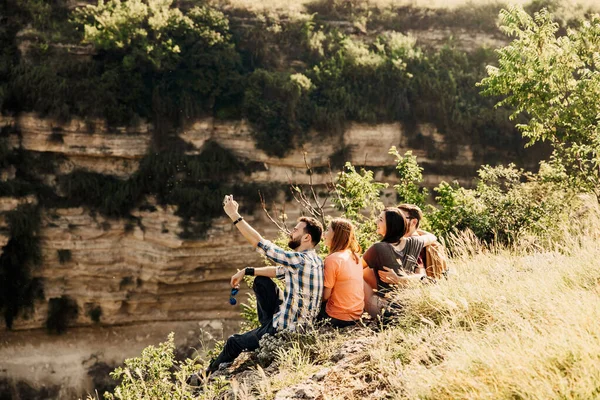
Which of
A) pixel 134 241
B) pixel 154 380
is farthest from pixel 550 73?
pixel 134 241

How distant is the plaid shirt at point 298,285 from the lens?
525 centimetres

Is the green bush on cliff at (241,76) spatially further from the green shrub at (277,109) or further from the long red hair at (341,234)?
the long red hair at (341,234)

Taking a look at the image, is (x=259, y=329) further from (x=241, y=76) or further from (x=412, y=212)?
(x=241, y=76)

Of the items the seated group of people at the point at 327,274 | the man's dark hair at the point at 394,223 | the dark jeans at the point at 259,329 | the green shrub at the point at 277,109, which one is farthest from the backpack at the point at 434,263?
the green shrub at the point at 277,109

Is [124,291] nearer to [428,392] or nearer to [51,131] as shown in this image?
[51,131]

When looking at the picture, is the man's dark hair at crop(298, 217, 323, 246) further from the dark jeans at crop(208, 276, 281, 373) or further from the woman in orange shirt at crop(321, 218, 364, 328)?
the dark jeans at crop(208, 276, 281, 373)

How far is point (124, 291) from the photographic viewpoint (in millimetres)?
16281

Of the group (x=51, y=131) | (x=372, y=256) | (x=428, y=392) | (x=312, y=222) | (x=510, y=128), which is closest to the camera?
(x=428, y=392)

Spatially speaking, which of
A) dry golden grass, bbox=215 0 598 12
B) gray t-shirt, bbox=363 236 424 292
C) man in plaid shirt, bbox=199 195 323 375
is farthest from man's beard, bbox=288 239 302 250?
dry golden grass, bbox=215 0 598 12

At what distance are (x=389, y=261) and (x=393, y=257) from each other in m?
0.05

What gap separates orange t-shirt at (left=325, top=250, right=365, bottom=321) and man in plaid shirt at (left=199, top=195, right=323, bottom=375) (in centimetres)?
11

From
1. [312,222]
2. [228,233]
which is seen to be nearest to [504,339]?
[312,222]

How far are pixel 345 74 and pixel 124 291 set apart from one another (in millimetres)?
8795

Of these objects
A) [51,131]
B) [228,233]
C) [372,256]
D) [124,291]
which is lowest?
[124,291]
